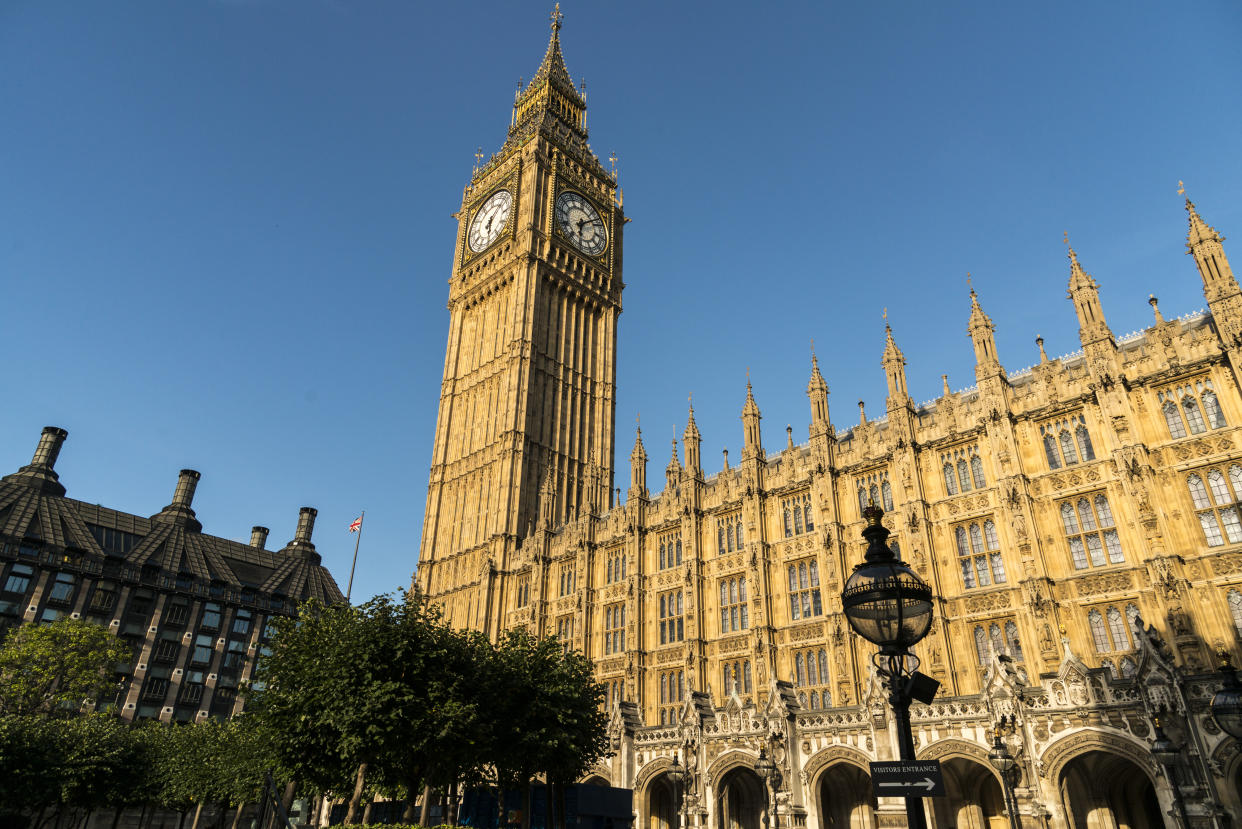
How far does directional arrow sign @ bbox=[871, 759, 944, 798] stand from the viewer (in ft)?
31.1

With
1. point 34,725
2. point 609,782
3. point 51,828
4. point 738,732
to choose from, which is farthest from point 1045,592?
point 51,828

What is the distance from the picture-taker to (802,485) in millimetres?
42219

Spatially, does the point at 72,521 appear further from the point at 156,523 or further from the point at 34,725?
the point at 34,725

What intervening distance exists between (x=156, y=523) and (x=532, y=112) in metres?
64.3

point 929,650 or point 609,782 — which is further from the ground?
point 929,650

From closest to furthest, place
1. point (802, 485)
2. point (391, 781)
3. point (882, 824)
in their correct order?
1. point (391, 781)
2. point (882, 824)
3. point (802, 485)

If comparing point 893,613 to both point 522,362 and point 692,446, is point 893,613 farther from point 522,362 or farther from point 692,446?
point 522,362

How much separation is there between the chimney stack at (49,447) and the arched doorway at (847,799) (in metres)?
88.0

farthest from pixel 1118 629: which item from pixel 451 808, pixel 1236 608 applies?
pixel 451 808

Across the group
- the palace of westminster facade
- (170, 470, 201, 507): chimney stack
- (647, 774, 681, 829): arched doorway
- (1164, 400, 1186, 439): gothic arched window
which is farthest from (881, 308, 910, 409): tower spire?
(170, 470, 201, 507): chimney stack

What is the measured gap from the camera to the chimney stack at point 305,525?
106562 mm

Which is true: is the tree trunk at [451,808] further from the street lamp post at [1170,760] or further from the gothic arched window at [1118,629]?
the gothic arched window at [1118,629]

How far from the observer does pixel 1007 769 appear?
2545 centimetres

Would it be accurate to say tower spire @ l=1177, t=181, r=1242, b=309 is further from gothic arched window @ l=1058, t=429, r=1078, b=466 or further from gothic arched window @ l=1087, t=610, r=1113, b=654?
gothic arched window @ l=1087, t=610, r=1113, b=654
